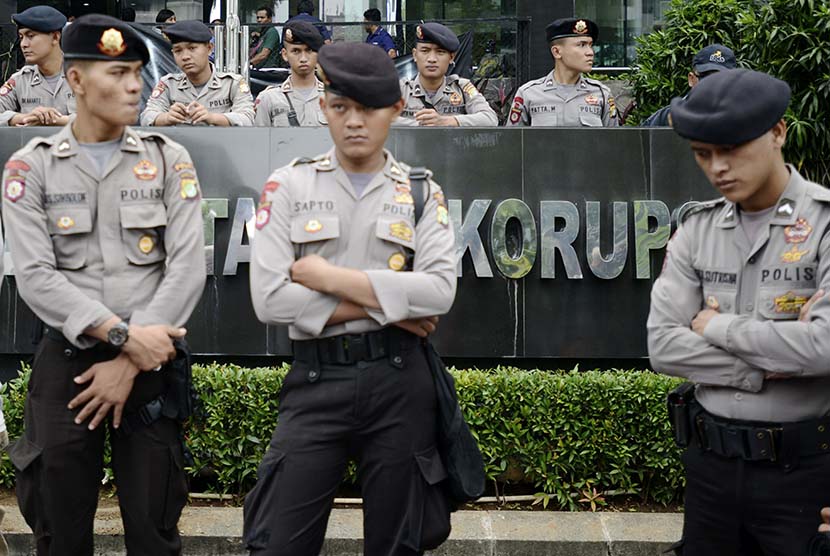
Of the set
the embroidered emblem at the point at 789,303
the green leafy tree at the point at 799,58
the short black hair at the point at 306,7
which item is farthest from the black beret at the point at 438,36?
the embroidered emblem at the point at 789,303

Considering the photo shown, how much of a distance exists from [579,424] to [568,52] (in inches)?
143

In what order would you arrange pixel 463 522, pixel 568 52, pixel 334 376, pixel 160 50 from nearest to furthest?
1. pixel 334 376
2. pixel 463 522
3. pixel 568 52
4. pixel 160 50

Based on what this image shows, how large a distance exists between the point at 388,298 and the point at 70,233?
1160 millimetres

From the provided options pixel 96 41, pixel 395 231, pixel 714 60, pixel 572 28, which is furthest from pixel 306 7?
pixel 395 231

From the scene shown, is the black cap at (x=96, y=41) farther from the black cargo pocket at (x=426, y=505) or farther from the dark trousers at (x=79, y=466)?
the black cargo pocket at (x=426, y=505)

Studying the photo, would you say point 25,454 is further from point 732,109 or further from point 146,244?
point 732,109

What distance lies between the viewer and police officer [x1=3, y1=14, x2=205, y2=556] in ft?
13.5

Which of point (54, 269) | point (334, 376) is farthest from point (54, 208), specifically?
point (334, 376)

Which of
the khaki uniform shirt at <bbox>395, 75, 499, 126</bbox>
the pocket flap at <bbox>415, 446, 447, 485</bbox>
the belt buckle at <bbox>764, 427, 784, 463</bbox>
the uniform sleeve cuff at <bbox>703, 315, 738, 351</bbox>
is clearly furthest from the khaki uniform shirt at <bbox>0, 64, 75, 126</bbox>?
the belt buckle at <bbox>764, 427, 784, 463</bbox>

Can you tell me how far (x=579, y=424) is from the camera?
247 inches

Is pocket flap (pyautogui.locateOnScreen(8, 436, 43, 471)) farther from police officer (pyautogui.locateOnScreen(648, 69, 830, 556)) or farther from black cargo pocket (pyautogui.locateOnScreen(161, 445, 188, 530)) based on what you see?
police officer (pyautogui.locateOnScreen(648, 69, 830, 556))

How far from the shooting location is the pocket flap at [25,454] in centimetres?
416

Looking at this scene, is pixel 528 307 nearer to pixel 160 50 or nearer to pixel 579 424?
pixel 579 424

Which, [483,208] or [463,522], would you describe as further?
[483,208]
